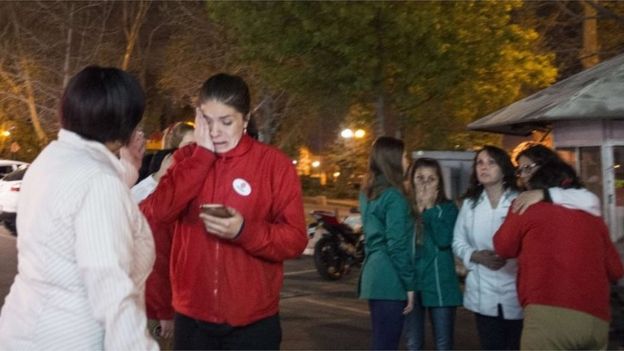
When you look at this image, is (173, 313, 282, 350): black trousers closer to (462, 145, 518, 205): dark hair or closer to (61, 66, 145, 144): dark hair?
(61, 66, 145, 144): dark hair

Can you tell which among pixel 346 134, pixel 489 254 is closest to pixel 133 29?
pixel 346 134

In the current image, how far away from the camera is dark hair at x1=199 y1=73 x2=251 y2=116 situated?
3.76m

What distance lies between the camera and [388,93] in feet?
48.4

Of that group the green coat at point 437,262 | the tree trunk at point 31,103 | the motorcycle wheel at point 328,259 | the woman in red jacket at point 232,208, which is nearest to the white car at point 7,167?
the tree trunk at point 31,103

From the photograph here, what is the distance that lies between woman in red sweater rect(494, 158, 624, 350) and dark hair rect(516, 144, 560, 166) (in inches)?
18.0

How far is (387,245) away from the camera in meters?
5.78

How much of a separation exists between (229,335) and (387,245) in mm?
2243

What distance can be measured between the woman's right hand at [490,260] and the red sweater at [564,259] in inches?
35.0

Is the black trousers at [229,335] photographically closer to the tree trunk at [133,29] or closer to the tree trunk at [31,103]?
the tree trunk at [133,29]

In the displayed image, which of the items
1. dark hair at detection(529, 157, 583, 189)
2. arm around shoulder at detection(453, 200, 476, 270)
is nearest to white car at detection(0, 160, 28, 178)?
arm around shoulder at detection(453, 200, 476, 270)

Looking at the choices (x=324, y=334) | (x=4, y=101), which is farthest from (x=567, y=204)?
(x=4, y=101)

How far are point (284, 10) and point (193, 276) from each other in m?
10.8

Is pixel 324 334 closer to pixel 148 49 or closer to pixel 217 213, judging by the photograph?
pixel 217 213

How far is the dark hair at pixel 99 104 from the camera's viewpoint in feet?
8.85
